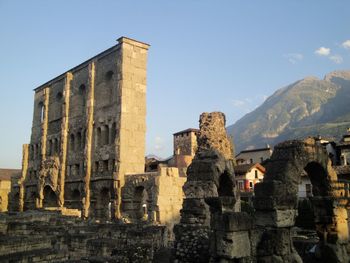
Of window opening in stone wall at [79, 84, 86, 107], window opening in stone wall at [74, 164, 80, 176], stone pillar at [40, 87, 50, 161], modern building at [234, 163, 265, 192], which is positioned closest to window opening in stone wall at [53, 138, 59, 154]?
stone pillar at [40, 87, 50, 161]

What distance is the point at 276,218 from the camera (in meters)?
7.68

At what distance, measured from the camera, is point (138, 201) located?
26.3 m

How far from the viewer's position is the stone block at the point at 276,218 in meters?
7.69

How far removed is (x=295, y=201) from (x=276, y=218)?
0.77 m

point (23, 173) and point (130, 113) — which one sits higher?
point (130, 113)

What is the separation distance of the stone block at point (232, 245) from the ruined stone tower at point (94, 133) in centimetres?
2051

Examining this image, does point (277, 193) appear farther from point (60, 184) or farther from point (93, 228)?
point (60, 184)

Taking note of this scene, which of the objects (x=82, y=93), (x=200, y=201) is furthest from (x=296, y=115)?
(x=200, y=201)

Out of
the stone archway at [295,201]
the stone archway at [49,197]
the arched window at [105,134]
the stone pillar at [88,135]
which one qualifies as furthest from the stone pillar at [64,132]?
the stone archway at [295,201]

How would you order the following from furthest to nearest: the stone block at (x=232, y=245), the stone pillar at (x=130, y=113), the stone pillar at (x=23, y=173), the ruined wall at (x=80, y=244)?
the stone pillar at (x=23, y=173)
the stone pillar at (x=130, y=113)
the ruined wall at (x=80, y=244)
the stone block at (x=232, y=245)

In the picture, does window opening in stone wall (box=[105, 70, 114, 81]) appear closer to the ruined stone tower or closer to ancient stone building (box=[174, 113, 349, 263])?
the ruined stone tower

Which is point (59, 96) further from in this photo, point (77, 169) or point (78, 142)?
point (77, 169)

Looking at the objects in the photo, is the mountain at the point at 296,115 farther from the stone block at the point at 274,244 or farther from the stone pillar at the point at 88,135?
the stone block at the point at 274,244

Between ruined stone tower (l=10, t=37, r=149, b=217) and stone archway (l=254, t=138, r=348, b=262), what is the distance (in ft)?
63.4
